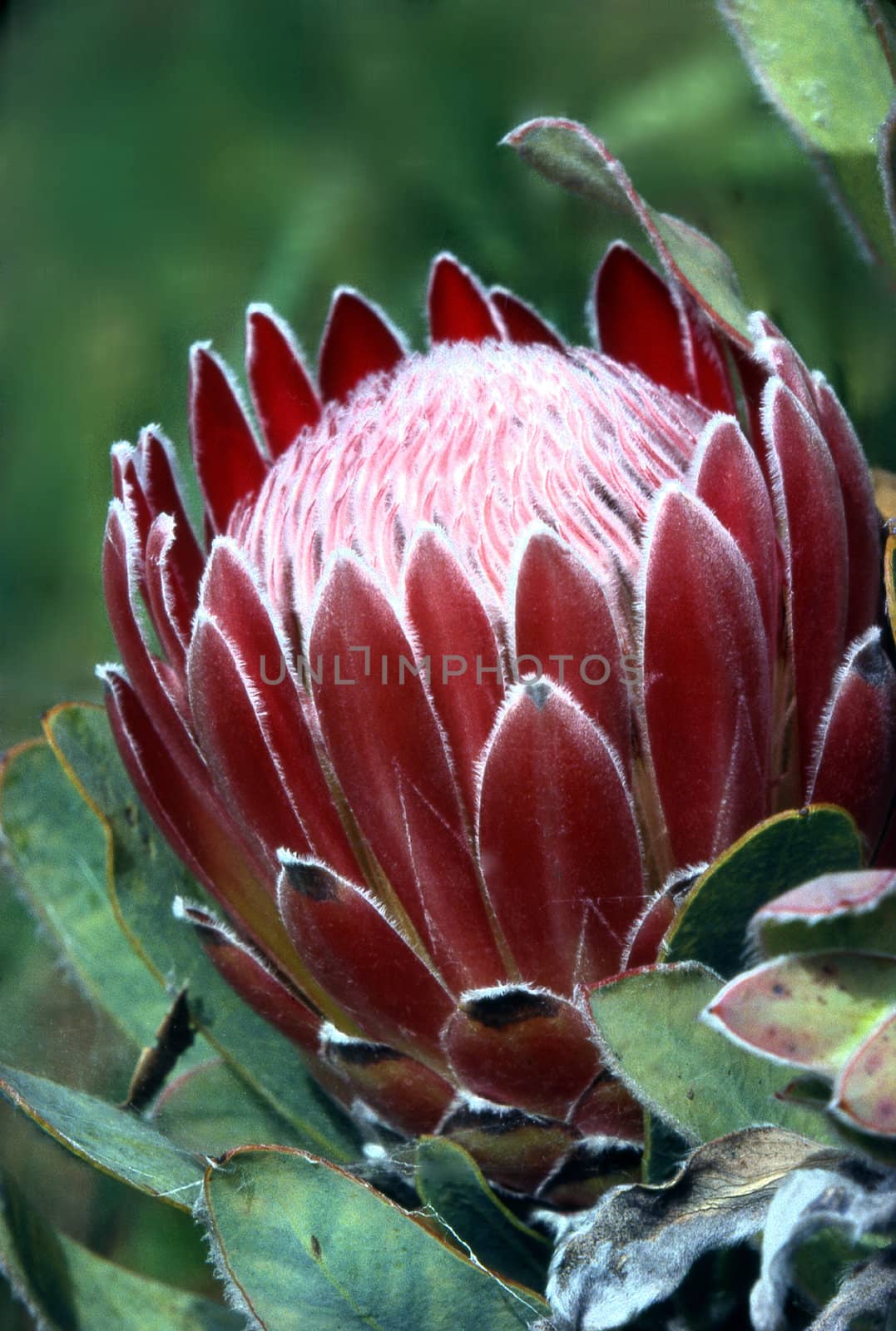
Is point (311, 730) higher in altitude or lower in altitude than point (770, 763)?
higher

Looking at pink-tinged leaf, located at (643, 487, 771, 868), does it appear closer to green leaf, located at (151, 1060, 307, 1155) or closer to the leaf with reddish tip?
the leaf with reddish tip

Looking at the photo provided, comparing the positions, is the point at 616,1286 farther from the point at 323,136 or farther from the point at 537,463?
the point at 323,136

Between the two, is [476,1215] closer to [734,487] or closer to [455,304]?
[734,487]

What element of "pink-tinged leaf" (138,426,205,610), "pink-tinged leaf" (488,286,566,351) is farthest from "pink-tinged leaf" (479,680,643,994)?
"pink-tinged leaf" (488,286,566,351)

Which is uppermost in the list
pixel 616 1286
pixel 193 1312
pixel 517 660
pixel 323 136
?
pixel 323 136

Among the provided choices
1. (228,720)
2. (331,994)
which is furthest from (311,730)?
(331,994)

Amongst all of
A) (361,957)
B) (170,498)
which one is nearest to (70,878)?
(170,498)
